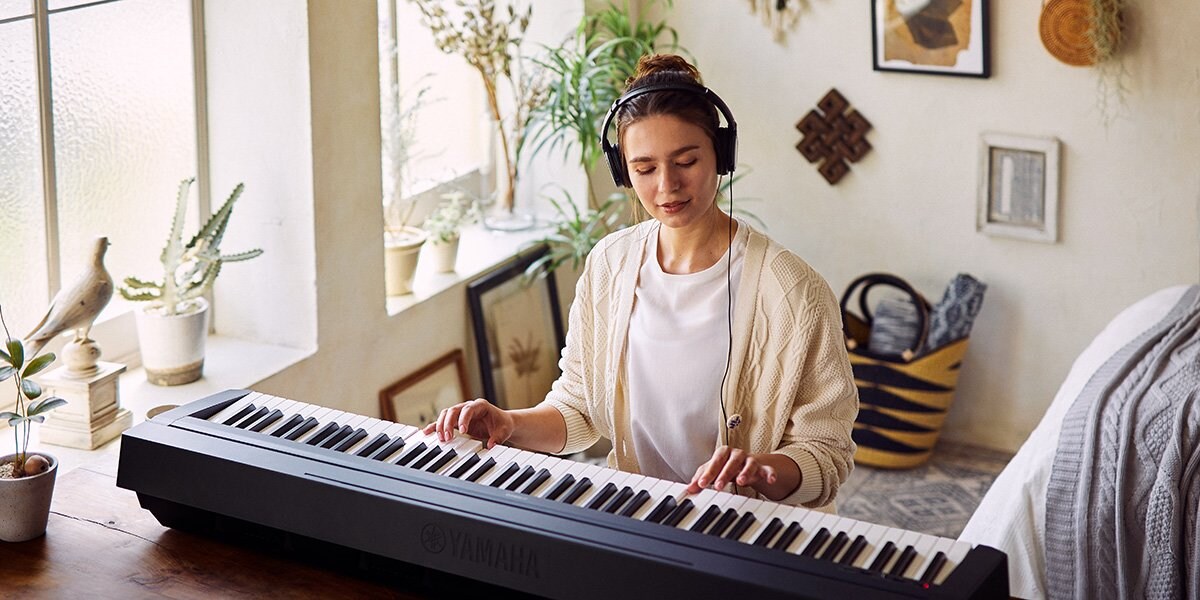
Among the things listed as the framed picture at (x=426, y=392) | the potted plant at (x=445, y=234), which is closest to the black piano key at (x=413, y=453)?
the framed picture at (x=426, y=392)

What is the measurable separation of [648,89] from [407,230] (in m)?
2.06

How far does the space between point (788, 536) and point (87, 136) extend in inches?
80.6

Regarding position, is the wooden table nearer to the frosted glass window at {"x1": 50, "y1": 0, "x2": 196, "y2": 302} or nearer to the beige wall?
the frosted glass window at {"x1": 50, "y1": 0, "x2": 196, "y2": 302}

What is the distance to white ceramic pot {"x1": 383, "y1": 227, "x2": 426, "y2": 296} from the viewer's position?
3.84 metres

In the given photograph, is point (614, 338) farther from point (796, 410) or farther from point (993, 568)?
point (993, 568)

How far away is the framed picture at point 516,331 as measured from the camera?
4.18m

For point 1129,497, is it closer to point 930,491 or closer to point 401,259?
point 930,491

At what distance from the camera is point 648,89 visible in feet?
6.77


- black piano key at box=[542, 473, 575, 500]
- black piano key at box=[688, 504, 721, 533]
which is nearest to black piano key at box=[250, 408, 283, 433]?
black piano key at box=[542, 473, 575, 500]

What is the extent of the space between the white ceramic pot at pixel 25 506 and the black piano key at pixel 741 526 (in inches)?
41.1

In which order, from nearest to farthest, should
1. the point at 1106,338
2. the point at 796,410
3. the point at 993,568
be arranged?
the point at 993,568
the point at 796,410
the point at 1106,338

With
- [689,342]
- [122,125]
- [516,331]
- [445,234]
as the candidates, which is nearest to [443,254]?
[445,234]

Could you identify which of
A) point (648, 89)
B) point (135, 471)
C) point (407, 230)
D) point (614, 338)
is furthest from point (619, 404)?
point (407, 230)

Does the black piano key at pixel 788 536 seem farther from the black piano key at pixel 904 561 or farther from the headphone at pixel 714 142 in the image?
the headphone at pixel 714 142
